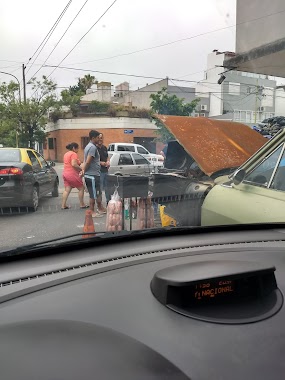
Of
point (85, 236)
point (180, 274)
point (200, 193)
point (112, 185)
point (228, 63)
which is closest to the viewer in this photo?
point (180, 274)

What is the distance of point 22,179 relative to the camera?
4.71 meters

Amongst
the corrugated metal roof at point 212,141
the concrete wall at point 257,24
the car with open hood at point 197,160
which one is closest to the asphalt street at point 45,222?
the car with open hood at point 197,160

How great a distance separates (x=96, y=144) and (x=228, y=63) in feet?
7.77

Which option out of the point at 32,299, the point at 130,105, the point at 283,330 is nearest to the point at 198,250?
the point at 283,330

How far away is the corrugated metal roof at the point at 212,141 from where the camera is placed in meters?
4.88

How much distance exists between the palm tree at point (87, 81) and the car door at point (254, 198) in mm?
1838

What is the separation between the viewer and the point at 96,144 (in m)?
6.13

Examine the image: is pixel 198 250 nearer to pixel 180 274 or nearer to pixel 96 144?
pixel 180 274

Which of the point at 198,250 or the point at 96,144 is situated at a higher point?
the point at 96,144

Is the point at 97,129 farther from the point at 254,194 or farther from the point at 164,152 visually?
the point at 254,194

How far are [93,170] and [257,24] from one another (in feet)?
9.80

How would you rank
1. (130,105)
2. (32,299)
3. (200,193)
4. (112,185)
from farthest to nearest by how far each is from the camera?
1. (130,105)
2. (112,185)
3. (200,193)
4. (32,299)

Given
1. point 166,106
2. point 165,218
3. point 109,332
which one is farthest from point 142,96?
point 109,332

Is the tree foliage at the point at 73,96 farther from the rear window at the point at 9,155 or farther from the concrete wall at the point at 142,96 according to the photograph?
the rear window at the point at 9,155
